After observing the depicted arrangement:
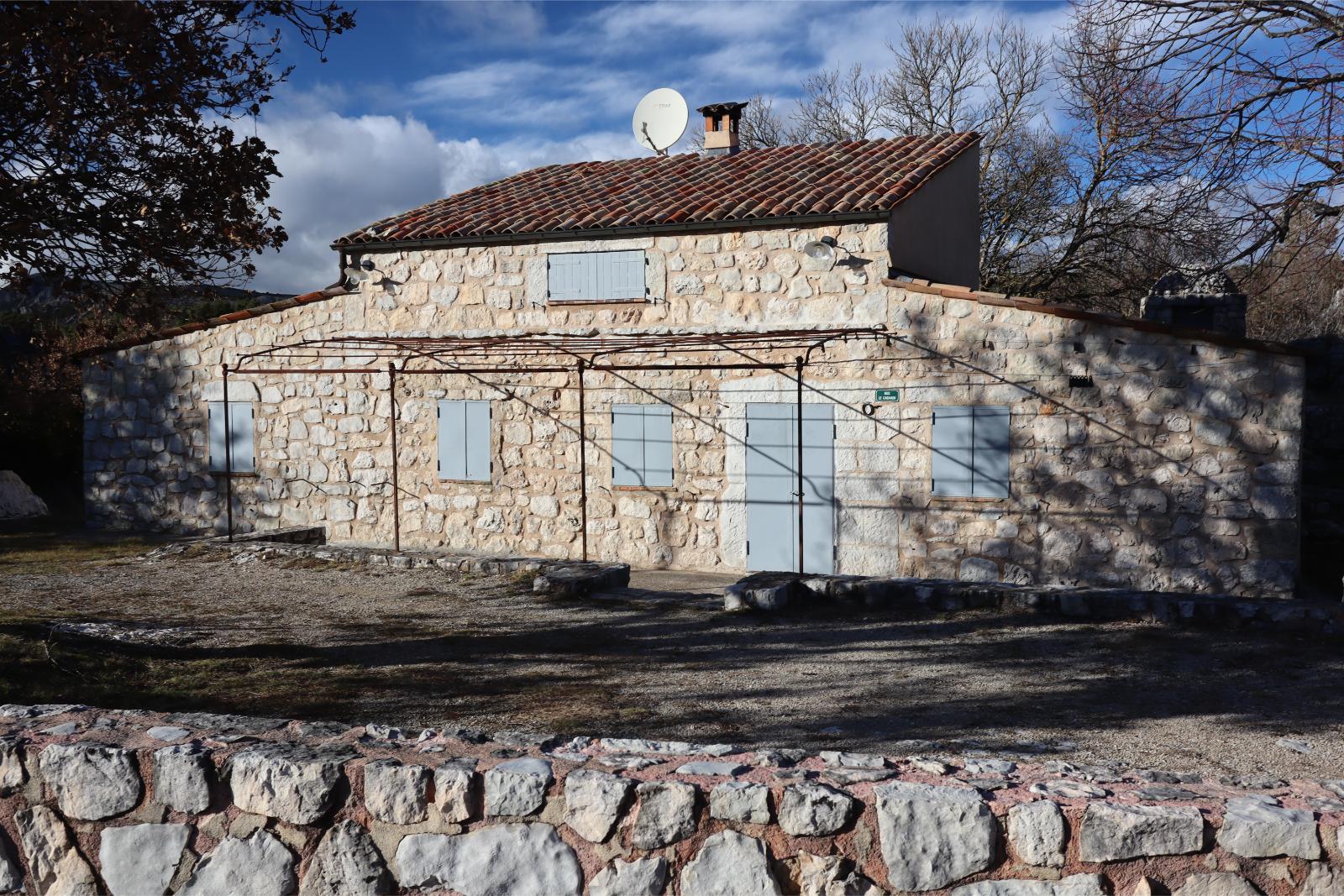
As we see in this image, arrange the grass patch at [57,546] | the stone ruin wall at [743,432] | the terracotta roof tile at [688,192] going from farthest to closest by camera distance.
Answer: the terracotta roof tile at [688,192], the grass patch at [57,546], the stone ruin wall at [743,432]

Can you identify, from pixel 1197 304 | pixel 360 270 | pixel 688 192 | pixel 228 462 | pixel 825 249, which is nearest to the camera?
pixel 825 249

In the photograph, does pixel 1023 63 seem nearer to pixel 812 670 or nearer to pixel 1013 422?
pixel 1013 422

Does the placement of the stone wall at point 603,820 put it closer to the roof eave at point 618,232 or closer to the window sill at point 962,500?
the window sill at point 962,500

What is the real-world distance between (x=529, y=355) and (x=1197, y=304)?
7.13m

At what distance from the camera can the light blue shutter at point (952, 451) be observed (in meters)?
9.80

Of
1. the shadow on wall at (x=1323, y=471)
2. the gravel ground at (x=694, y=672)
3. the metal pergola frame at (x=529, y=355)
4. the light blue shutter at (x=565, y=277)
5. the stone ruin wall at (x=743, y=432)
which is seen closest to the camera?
the gravel ground at (x=694, y=672)

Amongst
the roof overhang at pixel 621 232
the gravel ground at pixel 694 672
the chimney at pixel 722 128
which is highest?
the chimney at pixel 722 128

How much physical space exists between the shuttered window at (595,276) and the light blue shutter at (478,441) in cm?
150

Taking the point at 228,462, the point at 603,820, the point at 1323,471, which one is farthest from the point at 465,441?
the point at 603,820

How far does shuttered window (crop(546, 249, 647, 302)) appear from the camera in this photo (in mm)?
11242

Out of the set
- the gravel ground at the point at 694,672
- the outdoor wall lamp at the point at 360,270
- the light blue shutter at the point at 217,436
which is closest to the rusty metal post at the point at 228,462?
the light blue shutter at the point at 217,436

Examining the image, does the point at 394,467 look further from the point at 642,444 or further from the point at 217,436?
the point at 217,436

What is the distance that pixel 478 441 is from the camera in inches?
468

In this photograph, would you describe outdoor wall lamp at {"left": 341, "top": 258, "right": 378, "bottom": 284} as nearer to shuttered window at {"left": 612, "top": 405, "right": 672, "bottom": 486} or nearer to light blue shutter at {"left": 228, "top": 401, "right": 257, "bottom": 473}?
light blue shutter at {"left": 228, "top": 401, "right": 257, "bottom": 473}
